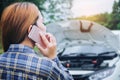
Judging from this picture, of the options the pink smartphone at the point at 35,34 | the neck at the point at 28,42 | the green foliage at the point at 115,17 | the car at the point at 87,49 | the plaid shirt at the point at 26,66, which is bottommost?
the green foliage at the point at 115,17

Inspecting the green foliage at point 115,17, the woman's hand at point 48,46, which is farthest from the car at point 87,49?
the green foliage at point 115,17

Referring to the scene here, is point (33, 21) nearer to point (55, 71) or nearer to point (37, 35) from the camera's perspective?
point (37, 35)

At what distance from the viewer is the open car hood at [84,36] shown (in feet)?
26.6

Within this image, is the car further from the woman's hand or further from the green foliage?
the green foliage

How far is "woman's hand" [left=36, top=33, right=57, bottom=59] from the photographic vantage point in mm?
2184

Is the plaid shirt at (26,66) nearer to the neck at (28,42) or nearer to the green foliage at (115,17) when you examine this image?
the neck at (28,42)

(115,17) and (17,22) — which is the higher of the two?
(17,22)

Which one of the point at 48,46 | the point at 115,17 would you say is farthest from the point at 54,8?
the point at 48,46

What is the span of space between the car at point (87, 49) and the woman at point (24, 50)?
4992 mm

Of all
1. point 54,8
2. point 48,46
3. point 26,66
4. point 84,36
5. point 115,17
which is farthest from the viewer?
point 115,17

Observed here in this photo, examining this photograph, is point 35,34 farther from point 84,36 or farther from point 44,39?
point 84,36

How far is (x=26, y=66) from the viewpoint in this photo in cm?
210

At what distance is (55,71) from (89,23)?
6.15 metres

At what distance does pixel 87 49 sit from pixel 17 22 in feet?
19.7
